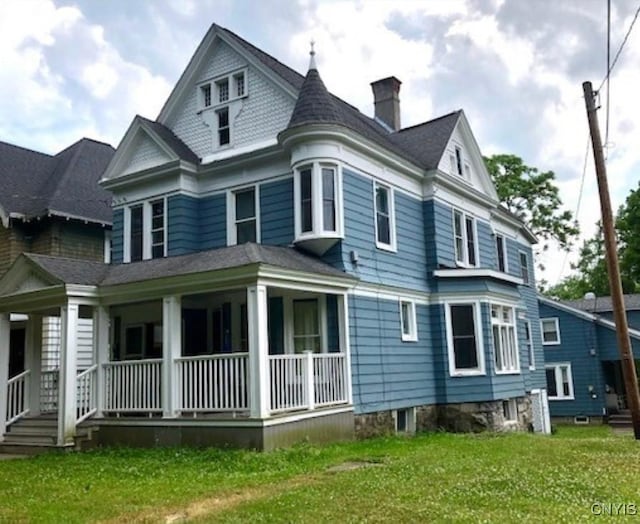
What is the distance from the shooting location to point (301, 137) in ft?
44.2

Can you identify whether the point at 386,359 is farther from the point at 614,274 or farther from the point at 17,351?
the point at 17,351

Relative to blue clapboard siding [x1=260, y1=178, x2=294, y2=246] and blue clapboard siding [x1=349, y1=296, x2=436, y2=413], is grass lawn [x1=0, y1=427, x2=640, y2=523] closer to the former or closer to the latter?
blue clapboard siding [x1=349, y1=296, x2=436, y2=413]

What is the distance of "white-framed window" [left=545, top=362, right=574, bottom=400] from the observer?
28.9 m

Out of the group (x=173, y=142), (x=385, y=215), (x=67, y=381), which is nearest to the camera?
(x=67, y=381)

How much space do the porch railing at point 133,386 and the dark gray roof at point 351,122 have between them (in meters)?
5.86

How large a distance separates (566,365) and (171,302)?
22591 millimetres

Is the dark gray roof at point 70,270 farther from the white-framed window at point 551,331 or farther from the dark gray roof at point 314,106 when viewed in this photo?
the white-framed window at point 551,331

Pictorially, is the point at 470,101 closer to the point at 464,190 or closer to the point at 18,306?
the point at 464,190

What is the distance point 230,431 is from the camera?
1080cm

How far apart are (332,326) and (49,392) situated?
22.7 ft

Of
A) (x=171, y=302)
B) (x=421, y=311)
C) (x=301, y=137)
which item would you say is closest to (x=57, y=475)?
(x=171, y=302)

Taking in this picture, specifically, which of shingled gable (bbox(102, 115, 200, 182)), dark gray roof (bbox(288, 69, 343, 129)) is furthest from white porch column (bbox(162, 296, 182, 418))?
shingled gable (bbox(102, 115, 200, 182))

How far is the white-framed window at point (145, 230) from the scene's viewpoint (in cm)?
1580

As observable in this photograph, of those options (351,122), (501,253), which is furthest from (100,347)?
(501,253)
